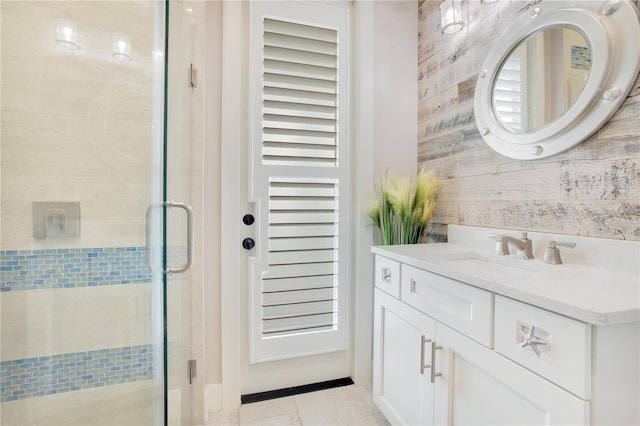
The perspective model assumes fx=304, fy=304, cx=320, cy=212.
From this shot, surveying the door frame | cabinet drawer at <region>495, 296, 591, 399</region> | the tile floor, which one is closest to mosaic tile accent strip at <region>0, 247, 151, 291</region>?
the door frame

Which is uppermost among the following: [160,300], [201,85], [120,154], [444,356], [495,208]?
[201,85]

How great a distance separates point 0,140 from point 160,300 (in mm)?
827

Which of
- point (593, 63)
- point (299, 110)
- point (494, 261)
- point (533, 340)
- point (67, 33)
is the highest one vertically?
point (67, 33)

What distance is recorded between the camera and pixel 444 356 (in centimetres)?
104

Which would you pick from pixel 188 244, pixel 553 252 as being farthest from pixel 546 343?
pixel 188 244

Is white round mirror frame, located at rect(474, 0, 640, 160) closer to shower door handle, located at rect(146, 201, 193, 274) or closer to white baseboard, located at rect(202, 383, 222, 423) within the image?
shower door handle, located at rect(146, 201, 193, 274)

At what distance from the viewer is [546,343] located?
27.8 inches

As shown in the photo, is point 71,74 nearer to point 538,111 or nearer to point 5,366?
point 5,366

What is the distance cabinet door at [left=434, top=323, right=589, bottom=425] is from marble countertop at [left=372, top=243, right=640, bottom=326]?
189mm

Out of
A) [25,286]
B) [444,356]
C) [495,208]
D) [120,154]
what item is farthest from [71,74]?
[495,208]

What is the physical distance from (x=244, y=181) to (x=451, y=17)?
1396mm

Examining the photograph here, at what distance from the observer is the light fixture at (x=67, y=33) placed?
120 cm

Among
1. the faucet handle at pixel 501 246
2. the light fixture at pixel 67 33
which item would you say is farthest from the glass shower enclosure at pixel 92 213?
the faucet handle at pixel 501 246

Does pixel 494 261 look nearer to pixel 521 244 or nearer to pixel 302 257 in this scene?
pixel 521 244
